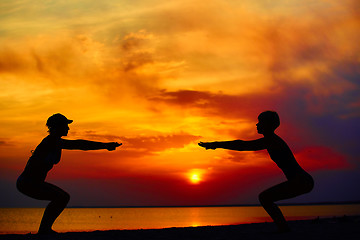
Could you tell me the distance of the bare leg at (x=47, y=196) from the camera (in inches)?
362

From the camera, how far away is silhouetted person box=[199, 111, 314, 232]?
8.80 meters

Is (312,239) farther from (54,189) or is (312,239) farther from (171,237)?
(54,189)

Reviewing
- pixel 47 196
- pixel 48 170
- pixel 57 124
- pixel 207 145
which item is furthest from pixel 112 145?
pixel 207 145

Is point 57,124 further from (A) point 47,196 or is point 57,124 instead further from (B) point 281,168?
(B) point 281,168

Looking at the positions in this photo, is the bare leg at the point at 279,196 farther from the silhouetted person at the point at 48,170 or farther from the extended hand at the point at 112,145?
the silhouetted person at the point at 48,170

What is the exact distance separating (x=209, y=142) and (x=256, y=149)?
1058 millimetres

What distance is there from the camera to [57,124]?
9562mm

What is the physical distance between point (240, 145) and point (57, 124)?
402 cm

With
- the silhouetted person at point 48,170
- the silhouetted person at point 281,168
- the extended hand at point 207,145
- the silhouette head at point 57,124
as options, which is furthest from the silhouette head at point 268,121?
the silhouette head at point 57,124

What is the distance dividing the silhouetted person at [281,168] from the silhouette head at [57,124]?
4099 millimetres

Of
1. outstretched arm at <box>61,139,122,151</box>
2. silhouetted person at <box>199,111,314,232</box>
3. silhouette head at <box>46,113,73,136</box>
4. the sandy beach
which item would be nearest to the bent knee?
the sandy beach

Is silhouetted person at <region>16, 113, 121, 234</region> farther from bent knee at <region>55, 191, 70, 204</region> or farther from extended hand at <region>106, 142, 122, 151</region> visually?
extended hand at <region>106, 142, 122, 151</region>

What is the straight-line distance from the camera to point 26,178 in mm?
9195

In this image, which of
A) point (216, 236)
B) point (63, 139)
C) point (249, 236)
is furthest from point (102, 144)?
point (249, 236)
